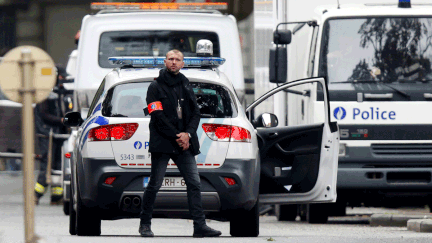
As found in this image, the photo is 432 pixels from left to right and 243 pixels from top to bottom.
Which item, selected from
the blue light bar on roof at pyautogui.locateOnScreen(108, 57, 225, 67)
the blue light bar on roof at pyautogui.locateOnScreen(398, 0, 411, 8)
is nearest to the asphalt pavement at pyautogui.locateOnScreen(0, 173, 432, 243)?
the blue light bar on roof at pyautogui.locateOnScreen(108, 57, 225, 67)

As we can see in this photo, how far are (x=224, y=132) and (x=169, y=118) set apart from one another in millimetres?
541

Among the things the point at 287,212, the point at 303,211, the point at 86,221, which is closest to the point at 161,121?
the point at 86,221

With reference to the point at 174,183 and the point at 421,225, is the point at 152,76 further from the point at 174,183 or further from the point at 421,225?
the point at 421,225

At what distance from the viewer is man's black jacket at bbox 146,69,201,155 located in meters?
8.78

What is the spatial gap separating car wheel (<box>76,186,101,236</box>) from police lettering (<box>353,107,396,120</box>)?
3.92m

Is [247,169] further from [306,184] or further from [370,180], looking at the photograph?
[370,180]

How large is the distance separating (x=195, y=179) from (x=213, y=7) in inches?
206

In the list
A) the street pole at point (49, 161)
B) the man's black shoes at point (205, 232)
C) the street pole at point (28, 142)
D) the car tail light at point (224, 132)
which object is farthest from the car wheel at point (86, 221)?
the street pole at point (49, 161)

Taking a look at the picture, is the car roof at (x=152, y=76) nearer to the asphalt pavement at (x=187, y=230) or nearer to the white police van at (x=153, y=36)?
the asphalt pavement at (x=187, y=230)

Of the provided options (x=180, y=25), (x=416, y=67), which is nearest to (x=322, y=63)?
(x=416, y=67)

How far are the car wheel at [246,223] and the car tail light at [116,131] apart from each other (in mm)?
1265

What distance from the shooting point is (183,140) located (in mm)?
8750

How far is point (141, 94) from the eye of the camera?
30.9 feet

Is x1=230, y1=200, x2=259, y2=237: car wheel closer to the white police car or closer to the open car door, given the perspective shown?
the white police car
